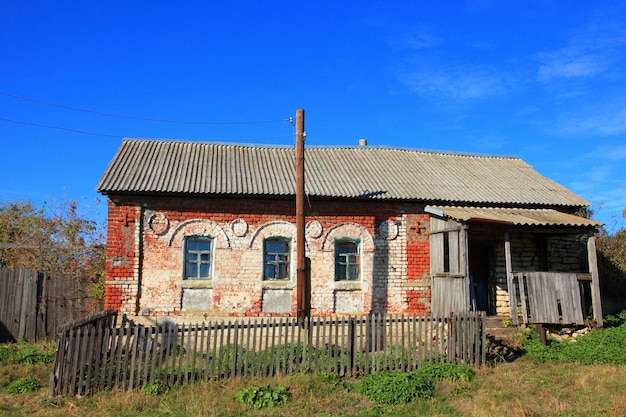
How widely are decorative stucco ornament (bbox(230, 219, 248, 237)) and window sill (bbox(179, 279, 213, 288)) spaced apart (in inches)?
50.6

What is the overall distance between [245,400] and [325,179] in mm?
6682

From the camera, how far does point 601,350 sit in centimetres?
990

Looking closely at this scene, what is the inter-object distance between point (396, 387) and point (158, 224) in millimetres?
6675

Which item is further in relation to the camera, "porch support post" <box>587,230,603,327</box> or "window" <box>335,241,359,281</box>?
"window" <box>335,241,359,281</box>

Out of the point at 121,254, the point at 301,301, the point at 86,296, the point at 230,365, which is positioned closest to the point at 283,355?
the point at 230,365

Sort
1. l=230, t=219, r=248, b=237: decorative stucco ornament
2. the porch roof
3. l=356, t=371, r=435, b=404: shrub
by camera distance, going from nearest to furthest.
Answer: l=356, t=371, r=435, b=404: shrub, the porch roof, l=230, t=219, r=248, b=237: decorative stucco ornament

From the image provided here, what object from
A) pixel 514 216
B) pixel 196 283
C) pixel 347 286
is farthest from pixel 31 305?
pixel 514 216

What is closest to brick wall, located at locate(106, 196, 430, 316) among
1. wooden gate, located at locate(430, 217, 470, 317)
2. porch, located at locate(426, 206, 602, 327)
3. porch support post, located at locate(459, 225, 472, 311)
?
wooden gate, located at locate(430, 217, 470, 317)

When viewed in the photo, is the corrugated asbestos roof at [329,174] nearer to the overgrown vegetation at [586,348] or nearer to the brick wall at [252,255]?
the brick wall at [252,255]

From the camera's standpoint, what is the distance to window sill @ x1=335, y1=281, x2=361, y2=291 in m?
11.8

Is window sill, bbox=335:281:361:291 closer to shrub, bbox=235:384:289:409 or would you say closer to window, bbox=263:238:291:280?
window, bbox=263:238:291:280

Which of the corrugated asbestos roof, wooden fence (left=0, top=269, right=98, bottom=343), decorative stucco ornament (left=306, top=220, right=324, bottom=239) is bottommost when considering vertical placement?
wooden fence (left=0, top=269, right=98, bottom=343)

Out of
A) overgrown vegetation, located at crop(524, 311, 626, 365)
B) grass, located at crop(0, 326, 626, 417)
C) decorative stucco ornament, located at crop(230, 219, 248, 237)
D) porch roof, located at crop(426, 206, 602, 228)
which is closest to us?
grass, located at crop(0, 326, 626, 417)

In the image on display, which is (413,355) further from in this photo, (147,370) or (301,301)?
(147,370)
